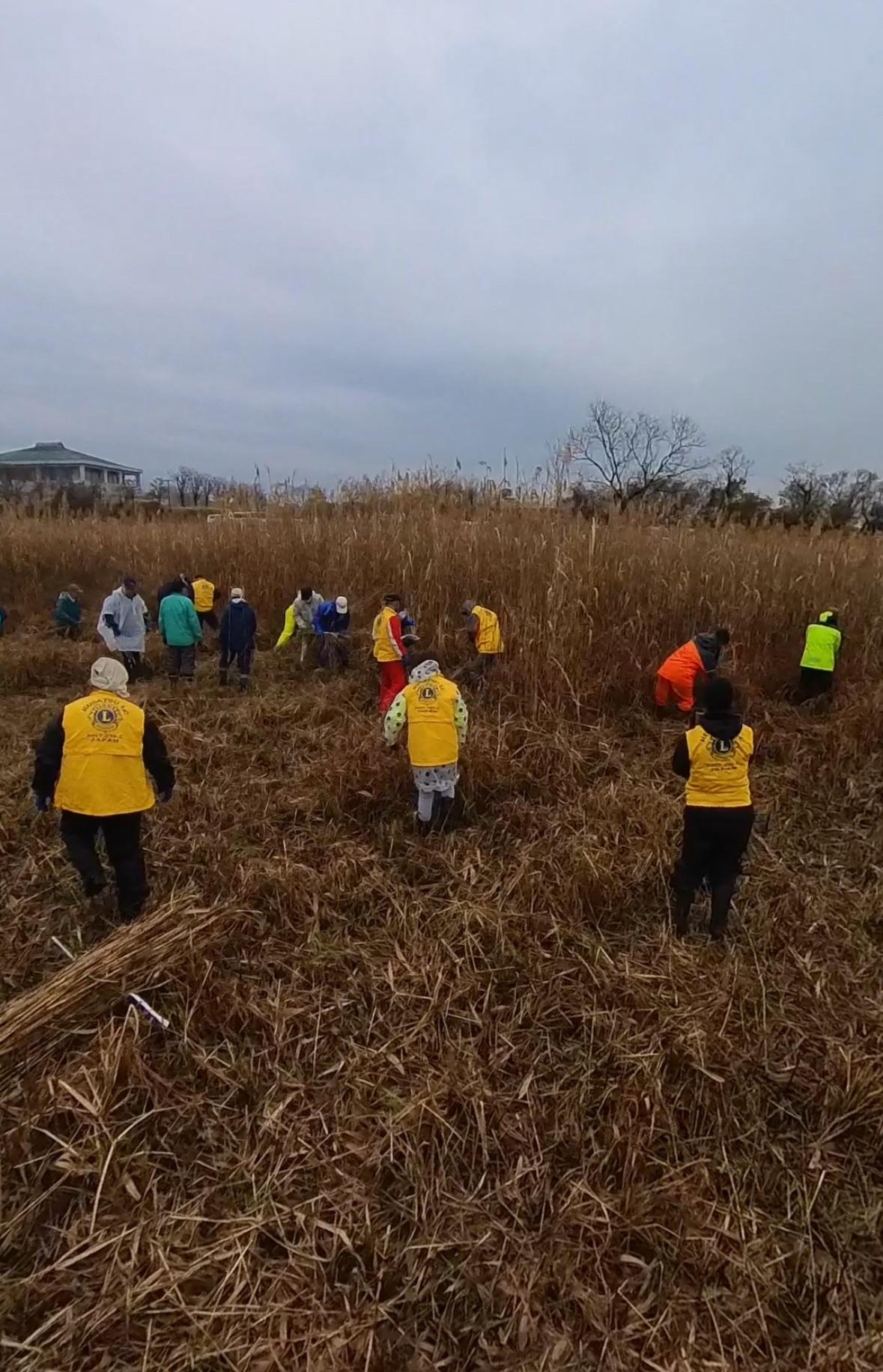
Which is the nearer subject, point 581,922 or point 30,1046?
point 30,1046

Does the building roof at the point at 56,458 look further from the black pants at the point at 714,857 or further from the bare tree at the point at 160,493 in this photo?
the black pants at the point at 714,857

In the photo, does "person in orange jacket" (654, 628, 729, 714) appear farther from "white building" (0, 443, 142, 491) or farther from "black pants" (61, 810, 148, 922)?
"white building" (0, 443, 142, 491)

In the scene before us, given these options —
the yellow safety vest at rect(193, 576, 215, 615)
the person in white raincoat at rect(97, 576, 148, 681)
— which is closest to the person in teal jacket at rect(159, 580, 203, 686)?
the person in white raincoat at rect(97, 576, 148, 681)

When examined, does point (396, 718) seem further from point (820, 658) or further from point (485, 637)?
point (820, 658)

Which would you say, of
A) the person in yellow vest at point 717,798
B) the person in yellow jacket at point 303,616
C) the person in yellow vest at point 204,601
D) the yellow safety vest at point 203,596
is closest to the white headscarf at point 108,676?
the person in yellow vest at point 717,798

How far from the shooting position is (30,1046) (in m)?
2.69

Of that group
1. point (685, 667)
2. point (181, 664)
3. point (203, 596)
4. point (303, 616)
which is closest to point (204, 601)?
point (203, 596)

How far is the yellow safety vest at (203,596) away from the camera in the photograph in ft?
29.6

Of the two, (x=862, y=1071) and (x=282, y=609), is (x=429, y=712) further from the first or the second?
(x=282, y=609)

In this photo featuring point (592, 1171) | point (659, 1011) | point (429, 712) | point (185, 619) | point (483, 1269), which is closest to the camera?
point (483, 1269)

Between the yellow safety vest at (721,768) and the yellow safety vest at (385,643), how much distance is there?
333 cm

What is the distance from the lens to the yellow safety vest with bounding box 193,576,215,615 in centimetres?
902

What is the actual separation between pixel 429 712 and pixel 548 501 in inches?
180

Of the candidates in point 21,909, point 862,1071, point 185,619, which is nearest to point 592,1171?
point 862,1071
